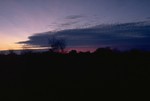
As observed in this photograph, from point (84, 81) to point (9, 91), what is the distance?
18.9ft

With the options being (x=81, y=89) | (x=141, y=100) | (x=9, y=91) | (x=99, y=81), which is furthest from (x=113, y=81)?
(x=9, y=91)

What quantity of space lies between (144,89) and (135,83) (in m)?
1.81

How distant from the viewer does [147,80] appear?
1600 centimetres

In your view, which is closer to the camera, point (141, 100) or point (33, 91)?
point (141, 100)

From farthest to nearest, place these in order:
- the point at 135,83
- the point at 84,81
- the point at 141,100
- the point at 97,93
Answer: the point at 84,81
the point at 135,83
the point at 97,93
the point at 141,100

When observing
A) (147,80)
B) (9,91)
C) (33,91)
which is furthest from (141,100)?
(9,91)

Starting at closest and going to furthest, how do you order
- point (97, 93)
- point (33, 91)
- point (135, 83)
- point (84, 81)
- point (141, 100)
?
1. point (141, 100)
2. point (97, 93)
3. point (33, 91)
4. point (135, 83)
5. point (84, 81)

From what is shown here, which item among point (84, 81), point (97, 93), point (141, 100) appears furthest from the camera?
point (84, 81)

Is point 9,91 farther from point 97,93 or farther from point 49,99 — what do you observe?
point 97,93

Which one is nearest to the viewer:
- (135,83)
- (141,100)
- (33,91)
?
(141,100)

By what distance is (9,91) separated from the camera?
13.6 m

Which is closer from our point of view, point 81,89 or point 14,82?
point 81,89

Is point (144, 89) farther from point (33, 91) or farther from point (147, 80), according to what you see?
point (33, 91)

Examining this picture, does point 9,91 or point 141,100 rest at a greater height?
point 9,91
